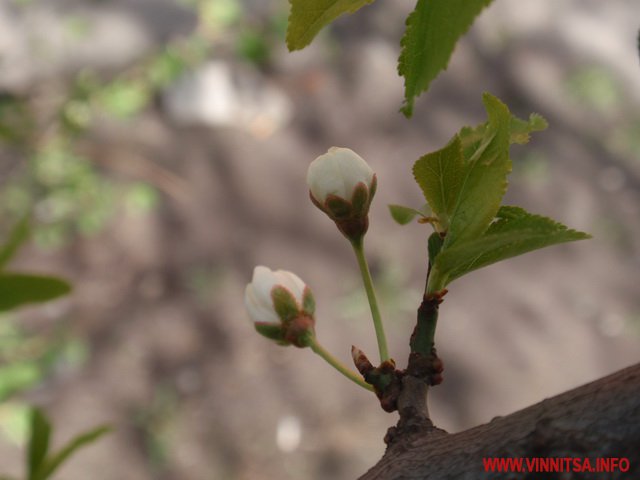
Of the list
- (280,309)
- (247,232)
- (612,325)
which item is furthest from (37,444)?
(612,325)

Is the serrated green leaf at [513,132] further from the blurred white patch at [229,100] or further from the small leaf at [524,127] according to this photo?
the blurred white patch at [229,100]

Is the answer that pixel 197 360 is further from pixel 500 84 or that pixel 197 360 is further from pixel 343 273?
pixel 500 84

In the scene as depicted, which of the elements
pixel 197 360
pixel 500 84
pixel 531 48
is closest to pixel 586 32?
pixel 531 48

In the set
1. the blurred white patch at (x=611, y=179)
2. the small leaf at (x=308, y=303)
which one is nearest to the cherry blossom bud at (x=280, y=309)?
the small leaf at (x=308, y=303)

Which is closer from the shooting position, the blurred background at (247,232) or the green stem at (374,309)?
the green stem at (374,309)

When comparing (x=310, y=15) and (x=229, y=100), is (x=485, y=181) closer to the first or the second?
(x=310, y=15)

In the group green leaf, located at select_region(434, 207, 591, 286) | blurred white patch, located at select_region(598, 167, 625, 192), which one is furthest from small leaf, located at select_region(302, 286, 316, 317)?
blurred white patch, located at select_region(598, 167, 625, 192)

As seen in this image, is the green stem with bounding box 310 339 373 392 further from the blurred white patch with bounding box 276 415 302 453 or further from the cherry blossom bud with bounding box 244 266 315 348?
the blurred white patch with bounding box 276 415 302 453
